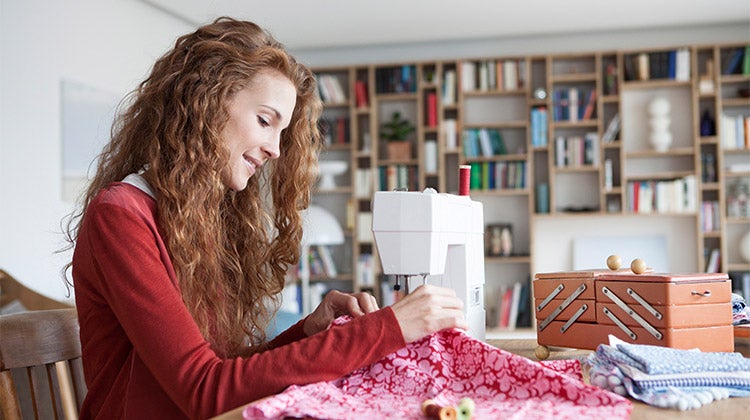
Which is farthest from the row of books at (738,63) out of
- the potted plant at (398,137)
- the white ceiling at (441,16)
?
the potted plant at (398,137)

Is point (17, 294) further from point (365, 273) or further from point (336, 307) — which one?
point (365, 273)

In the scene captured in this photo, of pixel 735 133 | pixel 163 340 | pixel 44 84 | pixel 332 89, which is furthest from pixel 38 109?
pixel 735 133

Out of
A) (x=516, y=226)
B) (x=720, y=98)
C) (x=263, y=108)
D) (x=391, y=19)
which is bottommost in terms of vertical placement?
Result: (x=516, y=226)

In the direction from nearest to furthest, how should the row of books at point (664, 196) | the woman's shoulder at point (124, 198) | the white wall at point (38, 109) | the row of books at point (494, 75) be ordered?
the woman's shoulder at point (124, 198) → the white wall at point (38, 109) → the row of books at point (664, 196) → the row of books at point (494, 75)

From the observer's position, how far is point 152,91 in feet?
5.02

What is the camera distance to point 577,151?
6.77m

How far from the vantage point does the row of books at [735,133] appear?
21.6ft

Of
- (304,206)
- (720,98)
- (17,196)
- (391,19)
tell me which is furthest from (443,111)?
(304,206)

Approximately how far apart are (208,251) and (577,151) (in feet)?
18.6

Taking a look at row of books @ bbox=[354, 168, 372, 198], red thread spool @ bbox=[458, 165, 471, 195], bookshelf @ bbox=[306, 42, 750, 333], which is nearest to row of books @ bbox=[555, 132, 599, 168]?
bookshelf @ bbox=[306, 42, 750, 333]

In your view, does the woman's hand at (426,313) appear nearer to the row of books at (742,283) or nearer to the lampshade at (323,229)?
the lampshade at (323,229)

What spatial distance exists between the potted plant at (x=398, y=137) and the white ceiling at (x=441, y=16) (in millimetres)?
727

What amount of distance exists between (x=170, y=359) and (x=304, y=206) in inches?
27.6

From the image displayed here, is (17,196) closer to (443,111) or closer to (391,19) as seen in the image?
(391,19)
